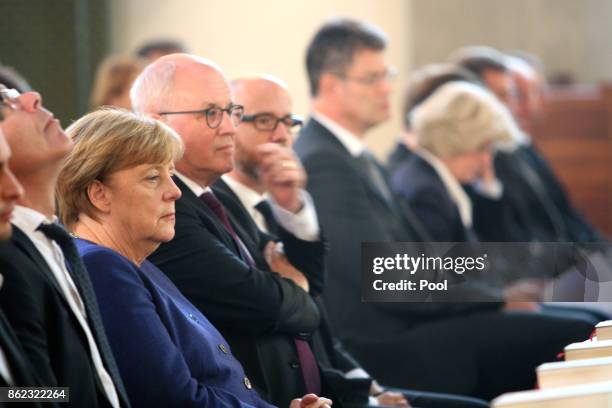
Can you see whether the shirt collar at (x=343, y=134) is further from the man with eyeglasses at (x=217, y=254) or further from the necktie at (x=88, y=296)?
the necktie at (x=88, y=296)

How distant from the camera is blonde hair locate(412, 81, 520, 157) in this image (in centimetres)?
525

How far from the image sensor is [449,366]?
4.29m

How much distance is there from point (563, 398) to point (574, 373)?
0.34 metres

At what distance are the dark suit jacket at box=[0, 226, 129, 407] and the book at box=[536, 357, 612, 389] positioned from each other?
0.79 meters

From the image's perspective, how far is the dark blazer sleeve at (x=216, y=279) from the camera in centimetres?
285

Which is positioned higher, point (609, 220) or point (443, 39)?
point (443, 39)

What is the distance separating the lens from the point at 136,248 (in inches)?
101

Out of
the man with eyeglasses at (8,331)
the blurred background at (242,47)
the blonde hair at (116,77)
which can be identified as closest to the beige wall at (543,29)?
the blurred background at (242,47)

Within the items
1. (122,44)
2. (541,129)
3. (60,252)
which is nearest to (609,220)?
(541,129)

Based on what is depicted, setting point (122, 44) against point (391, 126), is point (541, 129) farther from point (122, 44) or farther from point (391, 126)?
point (122, 44)

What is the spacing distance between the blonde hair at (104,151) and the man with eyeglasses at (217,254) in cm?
34

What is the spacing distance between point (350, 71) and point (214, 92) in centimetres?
180

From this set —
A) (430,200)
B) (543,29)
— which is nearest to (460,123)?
(430,200)

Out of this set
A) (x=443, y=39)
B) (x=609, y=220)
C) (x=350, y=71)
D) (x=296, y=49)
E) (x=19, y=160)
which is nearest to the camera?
(x=19, y=160)
